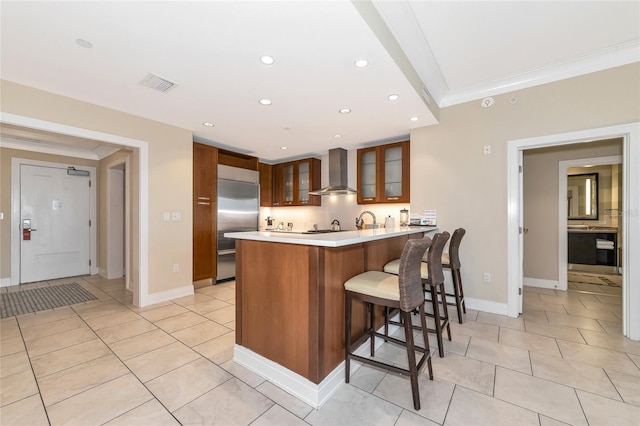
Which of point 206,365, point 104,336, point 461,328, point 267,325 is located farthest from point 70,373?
point 461,328

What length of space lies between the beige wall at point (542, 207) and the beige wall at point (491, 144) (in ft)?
5.42

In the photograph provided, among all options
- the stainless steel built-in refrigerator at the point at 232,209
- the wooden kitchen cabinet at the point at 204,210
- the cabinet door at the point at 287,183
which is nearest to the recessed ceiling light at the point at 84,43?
the wooden kitchen cabinet at the point at 204,210

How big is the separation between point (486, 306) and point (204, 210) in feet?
14.0

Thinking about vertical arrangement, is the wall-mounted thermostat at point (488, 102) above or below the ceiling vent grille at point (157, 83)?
above

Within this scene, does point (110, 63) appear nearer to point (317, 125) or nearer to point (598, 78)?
point (317, 125)

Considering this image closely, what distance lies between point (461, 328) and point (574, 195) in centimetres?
525

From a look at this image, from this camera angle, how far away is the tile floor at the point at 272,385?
1.54 m

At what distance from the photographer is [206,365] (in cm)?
207

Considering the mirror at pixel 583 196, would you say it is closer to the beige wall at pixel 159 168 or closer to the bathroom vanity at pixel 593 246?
the bathroom vanity at pixel 593 246

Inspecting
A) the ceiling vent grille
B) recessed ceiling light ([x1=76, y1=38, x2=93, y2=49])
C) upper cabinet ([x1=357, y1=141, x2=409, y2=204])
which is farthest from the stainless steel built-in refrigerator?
recessed ceiling light ([x1=76, y1=38, x2=93, y2=49])

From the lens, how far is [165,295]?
366 cm

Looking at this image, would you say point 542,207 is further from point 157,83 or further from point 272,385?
point 157,83

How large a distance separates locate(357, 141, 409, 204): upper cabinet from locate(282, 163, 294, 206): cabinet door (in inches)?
68.5

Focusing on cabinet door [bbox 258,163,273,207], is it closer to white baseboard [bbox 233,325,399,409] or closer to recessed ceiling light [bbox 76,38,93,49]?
recessed ceiling light [bbox 76,38,93,49]
